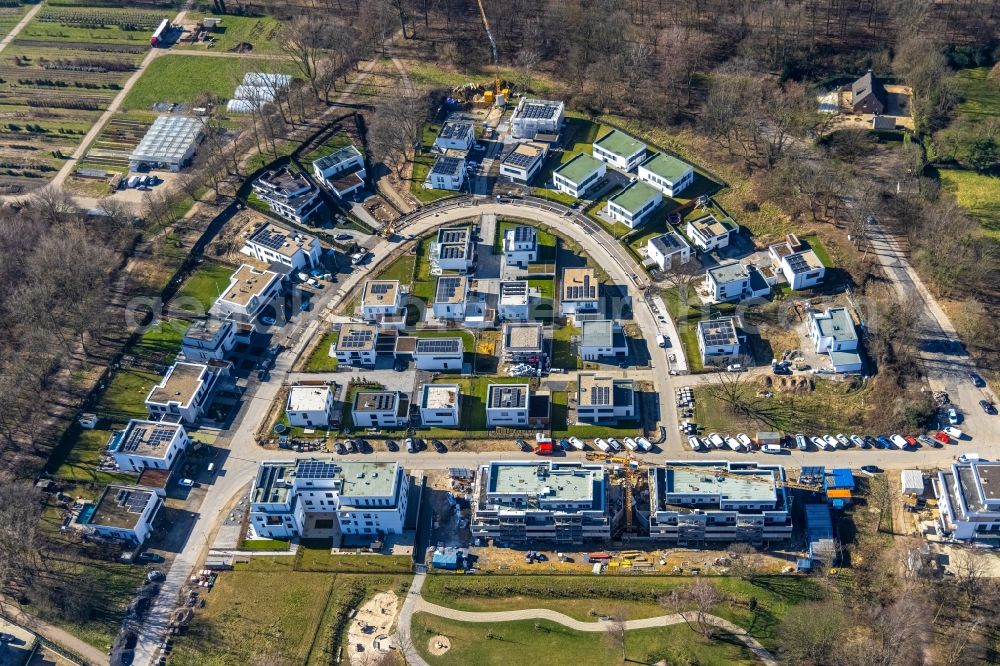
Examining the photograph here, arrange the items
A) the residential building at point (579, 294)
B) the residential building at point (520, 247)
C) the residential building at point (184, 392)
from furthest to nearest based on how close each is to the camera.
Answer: the residential building at point (520, 247) → the residential building at point (579, 294) → the residential building at point (184, 392)

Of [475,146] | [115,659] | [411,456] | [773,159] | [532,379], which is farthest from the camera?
[475,146]

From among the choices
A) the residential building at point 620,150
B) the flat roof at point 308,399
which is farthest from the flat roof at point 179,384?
the residential building at point 620,150

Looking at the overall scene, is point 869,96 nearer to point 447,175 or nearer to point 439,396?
point 447,175

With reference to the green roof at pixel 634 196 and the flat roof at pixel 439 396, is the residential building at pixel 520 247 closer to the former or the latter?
the green roof at pixel 634 196

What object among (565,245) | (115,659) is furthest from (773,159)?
(115,659)

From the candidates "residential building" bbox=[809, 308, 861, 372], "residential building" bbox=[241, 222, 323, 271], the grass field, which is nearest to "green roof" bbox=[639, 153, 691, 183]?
"residential building" bbox=[809, 308, 861, 372]

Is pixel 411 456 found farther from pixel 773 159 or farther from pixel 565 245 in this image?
pixel 773 159
